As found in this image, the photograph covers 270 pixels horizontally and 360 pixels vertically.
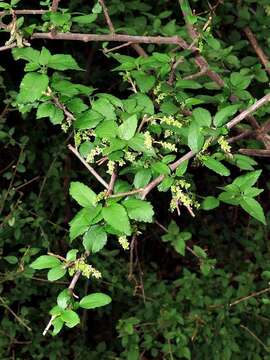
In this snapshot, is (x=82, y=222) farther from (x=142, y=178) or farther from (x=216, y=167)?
(x=216, y=167)

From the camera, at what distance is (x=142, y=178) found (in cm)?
110

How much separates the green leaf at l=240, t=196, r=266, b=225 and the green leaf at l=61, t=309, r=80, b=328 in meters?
0.44

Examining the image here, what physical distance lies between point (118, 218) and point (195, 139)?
266 millimetres

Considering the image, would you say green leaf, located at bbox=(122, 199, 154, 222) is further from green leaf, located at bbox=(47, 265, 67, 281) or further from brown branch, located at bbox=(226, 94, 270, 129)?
brown branch, located at bbox=(226, 94, 270, 129)

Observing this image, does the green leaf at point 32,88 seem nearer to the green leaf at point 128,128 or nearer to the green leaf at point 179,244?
the green leaf at point 128,128

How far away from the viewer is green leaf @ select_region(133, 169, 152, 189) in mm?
1092

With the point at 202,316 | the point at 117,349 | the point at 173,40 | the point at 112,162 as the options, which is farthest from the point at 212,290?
the point at 112,162

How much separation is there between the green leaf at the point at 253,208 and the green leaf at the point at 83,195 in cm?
36

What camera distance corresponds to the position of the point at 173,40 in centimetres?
146

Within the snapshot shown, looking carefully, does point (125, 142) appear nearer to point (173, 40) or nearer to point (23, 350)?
point (173, 40)

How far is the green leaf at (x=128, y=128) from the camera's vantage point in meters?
1.09

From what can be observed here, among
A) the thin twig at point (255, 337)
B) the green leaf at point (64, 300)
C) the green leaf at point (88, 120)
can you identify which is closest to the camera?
the green leaf at point (64, 300)

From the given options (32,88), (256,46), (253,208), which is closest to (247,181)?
(253,208)

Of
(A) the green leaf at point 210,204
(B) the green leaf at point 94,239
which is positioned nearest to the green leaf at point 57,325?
(B) the green leaf at point 94,239
